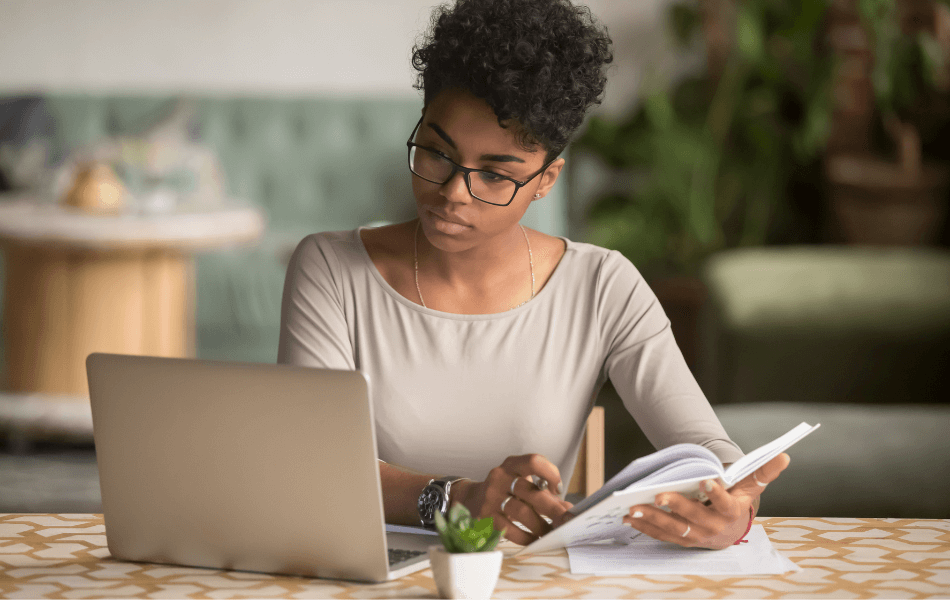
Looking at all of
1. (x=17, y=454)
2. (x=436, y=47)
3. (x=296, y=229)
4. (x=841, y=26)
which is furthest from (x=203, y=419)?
(x=841, y=26)

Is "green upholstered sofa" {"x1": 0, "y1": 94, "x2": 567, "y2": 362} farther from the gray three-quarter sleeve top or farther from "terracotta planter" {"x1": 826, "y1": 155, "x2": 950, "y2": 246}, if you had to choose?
the gray three-quarter sleeve top

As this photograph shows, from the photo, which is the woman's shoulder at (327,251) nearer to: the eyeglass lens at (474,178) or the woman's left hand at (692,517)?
the eyeglass lens at (474,178)

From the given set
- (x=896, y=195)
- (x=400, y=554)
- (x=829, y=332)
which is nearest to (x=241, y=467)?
(x=400, y=554)

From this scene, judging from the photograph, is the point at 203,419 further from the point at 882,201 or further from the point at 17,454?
the point at 882,201

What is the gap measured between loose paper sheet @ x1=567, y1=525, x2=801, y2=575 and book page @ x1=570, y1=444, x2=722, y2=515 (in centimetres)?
7

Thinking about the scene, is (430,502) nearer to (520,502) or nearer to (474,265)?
(520,502)

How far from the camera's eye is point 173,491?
3.16ft

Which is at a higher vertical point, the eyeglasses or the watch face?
the eyeglasses

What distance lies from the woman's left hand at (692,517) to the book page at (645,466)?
26 millimetres

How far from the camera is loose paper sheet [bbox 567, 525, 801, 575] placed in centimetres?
101

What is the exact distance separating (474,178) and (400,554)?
470 millimetres

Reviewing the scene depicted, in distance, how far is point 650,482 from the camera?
3.25 ft

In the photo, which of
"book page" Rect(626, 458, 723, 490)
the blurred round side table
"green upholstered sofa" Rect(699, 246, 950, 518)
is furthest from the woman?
the blurred round side table

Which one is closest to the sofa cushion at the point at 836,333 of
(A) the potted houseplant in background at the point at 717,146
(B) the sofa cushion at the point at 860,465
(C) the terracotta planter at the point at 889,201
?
(B) the sofa cushion at the point at 860,465
